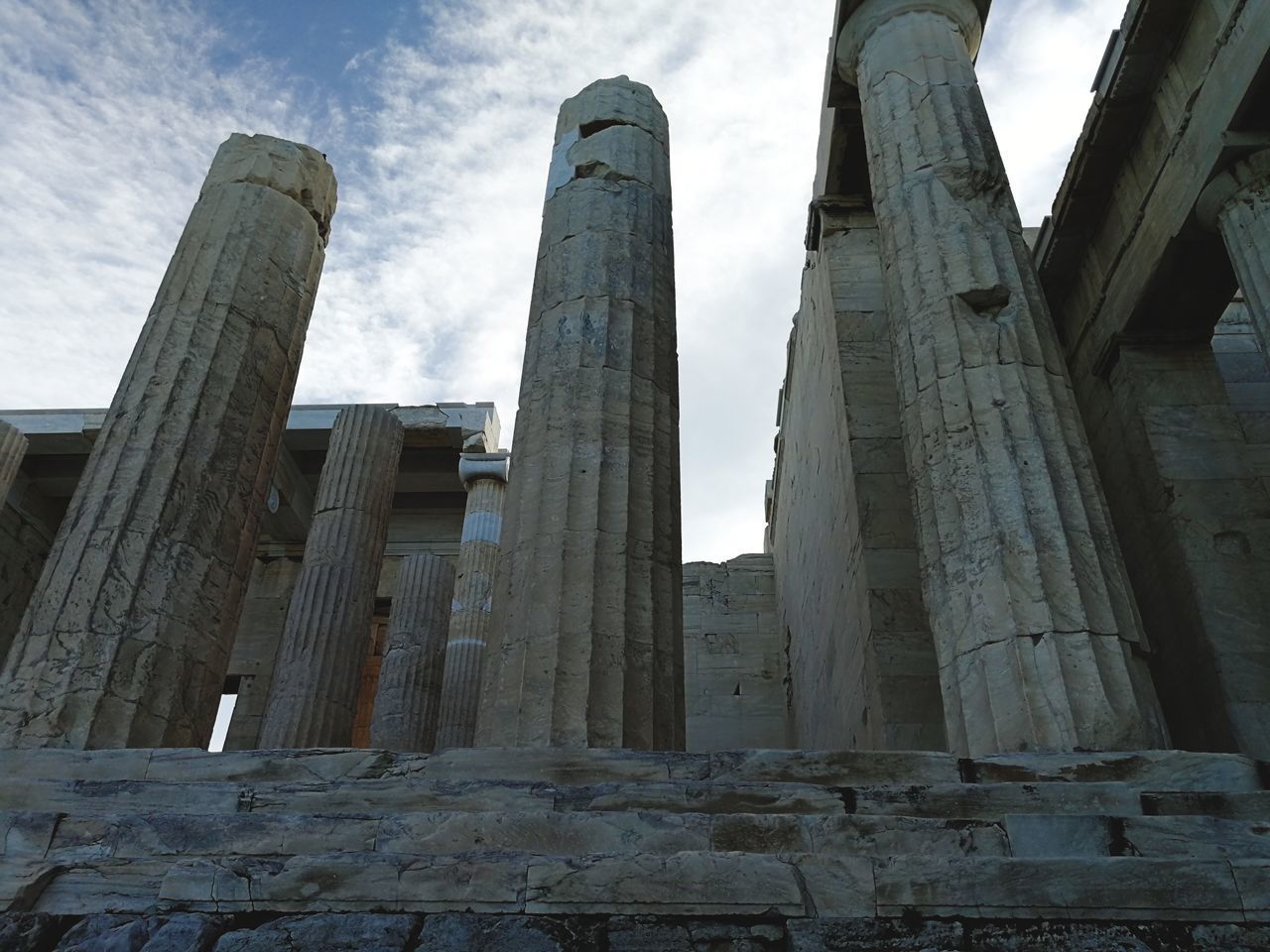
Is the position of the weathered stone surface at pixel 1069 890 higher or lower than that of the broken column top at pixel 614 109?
lower

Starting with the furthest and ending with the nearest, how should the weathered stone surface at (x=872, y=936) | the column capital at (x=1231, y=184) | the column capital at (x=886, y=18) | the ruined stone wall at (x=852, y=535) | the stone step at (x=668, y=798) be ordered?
the column capital at (x=886, y=18) → the ruined stone wall at (x=852, y=535) → the column capital at (x=1231, y=184) → the stone step at (x=668, y=798) → the weathered stone surface at (x=872, y=936)

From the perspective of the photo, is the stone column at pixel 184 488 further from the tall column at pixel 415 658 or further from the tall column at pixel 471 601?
the tall column at pixel 415 658

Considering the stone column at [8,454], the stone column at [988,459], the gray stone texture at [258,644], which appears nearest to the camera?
the stone column at [988,459]

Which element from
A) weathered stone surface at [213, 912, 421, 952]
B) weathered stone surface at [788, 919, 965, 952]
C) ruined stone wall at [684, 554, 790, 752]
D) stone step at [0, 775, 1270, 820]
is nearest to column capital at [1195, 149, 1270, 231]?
stone step at [0, 775, 1270, 820]

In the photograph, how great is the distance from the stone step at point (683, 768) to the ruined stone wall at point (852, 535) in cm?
365

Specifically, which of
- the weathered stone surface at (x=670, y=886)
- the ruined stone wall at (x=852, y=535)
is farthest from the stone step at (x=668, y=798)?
the ruined stone wall at (x=852, y=535)

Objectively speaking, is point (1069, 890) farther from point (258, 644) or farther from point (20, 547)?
point (20, 547)

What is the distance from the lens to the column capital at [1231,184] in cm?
815

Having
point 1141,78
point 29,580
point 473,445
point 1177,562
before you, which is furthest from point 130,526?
point 29,580

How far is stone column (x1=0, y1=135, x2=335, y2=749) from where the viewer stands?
7105 mm

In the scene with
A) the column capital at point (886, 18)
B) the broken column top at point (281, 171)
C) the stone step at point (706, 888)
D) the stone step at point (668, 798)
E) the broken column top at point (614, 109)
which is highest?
the column capital at point (886, 18)

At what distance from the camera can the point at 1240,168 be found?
27.3ft

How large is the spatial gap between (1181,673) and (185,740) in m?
8.75

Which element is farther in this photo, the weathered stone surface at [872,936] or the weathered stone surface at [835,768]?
the weathered stone surface at [835,768]
